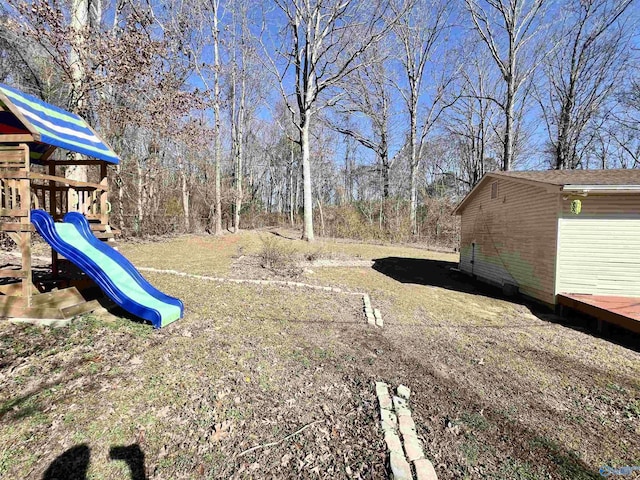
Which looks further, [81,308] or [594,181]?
[594,181]

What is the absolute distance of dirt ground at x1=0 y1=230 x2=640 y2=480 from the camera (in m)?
2.12

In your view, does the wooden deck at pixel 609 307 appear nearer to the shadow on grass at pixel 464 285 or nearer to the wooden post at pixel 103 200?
the shadow on grass at pixel 464 285

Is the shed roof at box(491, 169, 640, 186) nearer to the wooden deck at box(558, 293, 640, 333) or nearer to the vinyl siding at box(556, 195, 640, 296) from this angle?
the vinyl siding at box(556, 195, 640, 296)

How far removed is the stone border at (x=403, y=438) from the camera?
2.07m

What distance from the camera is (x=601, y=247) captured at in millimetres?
6797

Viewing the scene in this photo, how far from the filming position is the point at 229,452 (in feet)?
7.10

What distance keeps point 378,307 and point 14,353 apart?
517cm

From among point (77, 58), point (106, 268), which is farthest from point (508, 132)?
point (106, 268)

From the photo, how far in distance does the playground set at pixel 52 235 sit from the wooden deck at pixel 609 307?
7089 mm

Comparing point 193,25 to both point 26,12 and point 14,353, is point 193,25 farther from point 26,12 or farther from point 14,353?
point 14,353

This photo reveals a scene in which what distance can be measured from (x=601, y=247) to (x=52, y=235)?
9.73 m

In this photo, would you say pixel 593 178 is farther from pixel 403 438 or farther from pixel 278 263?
pixel 403 438

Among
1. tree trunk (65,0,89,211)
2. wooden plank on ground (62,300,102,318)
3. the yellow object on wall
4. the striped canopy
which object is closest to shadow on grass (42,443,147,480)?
wooden plank on ground (62,300,102,318)

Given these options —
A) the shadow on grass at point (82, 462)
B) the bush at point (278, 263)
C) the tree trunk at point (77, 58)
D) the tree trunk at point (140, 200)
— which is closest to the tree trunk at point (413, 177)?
the bush at point (278, 263)
